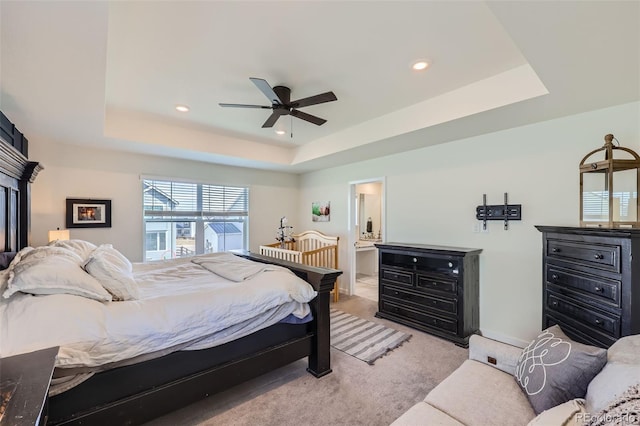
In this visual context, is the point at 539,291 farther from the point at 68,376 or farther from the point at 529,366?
the point at 68,376

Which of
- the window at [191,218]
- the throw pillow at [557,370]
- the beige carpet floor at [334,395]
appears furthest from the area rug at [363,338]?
the window at [191,218]

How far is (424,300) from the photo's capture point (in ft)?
11.3

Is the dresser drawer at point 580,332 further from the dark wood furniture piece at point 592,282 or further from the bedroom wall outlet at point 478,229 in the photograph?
the bedroom wall outlet at point 478,229

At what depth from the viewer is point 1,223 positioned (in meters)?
2.27

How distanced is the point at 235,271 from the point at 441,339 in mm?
2406

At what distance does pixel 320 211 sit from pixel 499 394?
4.44m

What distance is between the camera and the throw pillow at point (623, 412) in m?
0.73

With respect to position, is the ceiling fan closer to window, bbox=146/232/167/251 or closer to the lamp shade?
A: the lamp shade

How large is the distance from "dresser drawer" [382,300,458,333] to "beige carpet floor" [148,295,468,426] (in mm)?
322

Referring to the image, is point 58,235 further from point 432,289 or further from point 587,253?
point 587,253

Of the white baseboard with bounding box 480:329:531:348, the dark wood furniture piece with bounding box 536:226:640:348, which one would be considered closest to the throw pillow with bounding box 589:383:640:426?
the dark wood furniture piece with bounding box 536:226:640:348

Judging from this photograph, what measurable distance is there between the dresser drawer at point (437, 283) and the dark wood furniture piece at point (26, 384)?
10.8ft

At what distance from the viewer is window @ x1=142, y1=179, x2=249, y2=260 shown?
14.8 feet

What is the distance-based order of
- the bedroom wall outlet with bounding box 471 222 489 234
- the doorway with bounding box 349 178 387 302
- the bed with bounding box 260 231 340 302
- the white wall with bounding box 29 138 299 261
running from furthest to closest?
the doorway with bounding box 349 178 387 302
the bed with bounding box 260 231 340 302
the white wall with bounding box 29 138 299 261
the bedroom wall outlet with bounding box 471 222 489 234
